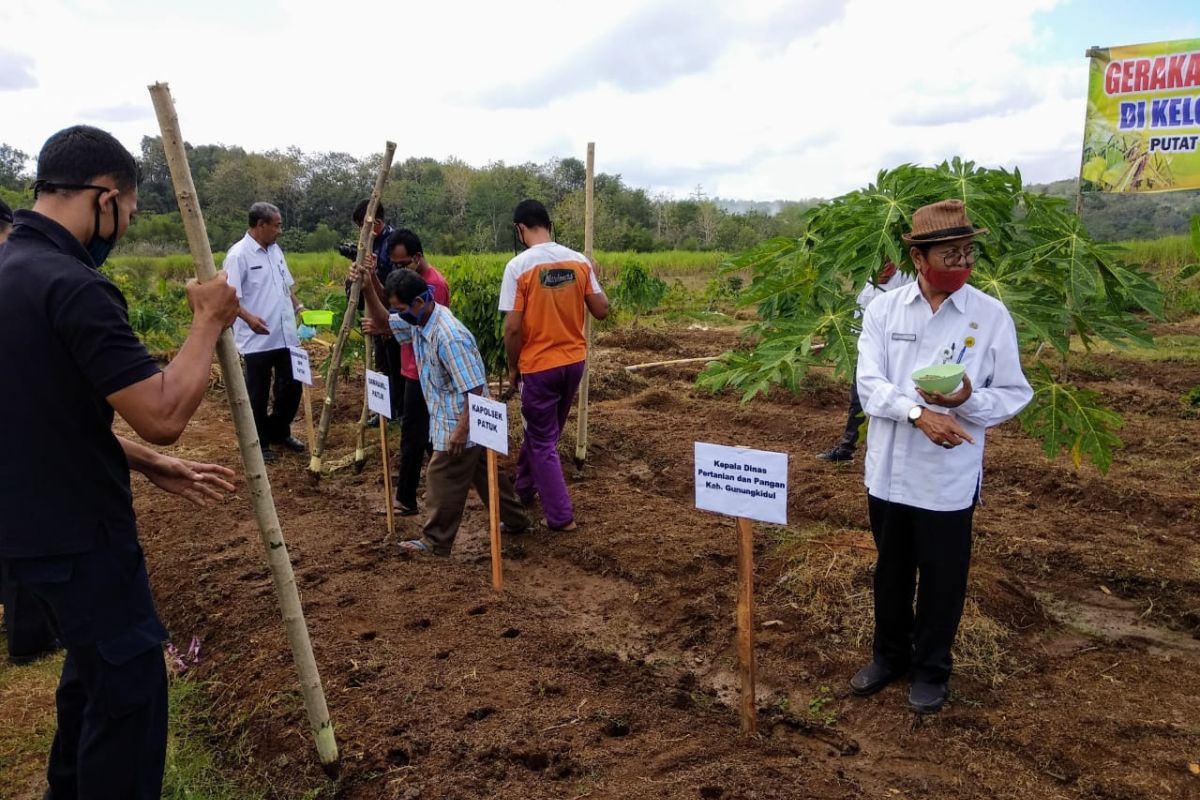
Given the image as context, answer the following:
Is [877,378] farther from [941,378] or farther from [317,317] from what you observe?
[317,317]

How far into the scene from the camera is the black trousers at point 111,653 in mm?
2078

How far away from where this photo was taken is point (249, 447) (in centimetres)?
234

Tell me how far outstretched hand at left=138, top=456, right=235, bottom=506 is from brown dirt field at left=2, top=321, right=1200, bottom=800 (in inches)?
43.6

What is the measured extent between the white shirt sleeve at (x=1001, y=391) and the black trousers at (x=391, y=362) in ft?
15.5

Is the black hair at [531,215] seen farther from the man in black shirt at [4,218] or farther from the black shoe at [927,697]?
the black shoe at [927,697]

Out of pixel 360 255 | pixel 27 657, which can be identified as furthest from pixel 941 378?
pixel 27 657

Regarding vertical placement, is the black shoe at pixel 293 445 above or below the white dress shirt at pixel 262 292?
below

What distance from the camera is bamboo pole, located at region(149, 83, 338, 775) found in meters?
2.19

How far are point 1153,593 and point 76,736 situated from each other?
15.8ft

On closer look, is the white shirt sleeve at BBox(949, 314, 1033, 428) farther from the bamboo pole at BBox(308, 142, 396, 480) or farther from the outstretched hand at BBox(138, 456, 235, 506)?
the bamboo pole at BBox(308, 142, 396, 480)

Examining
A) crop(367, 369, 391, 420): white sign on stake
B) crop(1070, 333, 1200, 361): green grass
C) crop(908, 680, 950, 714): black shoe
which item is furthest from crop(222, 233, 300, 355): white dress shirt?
crop(1070, 333, 1200, 361): green grass

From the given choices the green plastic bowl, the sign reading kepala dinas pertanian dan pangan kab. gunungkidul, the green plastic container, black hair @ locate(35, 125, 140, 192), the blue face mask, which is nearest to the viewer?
black hair @ locate(35, 125, 140, 192)

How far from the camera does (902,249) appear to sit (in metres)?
3.44

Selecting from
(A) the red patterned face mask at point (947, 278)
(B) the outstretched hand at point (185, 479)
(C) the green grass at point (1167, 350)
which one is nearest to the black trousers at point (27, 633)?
(B) the outstretched hand at point (185, 479)
